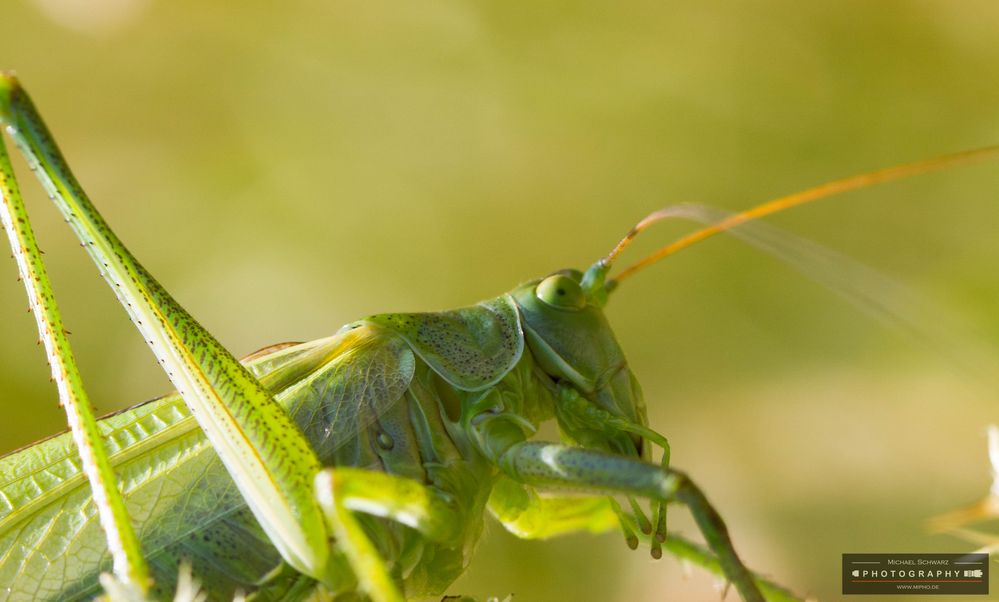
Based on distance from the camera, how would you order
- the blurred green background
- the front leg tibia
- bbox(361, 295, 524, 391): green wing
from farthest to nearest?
the blurred green background → bbox(361, 295, 524, 391): green wing → the front leg tibia

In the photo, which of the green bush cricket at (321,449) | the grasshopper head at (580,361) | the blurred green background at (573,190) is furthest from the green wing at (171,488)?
the blurred green background at (573,190)

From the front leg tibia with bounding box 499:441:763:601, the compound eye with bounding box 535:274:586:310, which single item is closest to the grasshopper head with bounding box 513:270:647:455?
the compound eye with bounding box 535:274:586:310

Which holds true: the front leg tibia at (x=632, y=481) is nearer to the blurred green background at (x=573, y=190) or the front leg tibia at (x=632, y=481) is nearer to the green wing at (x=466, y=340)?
the green wing at (x=466, y=340)

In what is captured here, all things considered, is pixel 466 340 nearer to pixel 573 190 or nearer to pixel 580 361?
pixel 580 361

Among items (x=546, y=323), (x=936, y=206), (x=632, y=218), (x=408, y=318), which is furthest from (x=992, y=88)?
(x=408, y=318)

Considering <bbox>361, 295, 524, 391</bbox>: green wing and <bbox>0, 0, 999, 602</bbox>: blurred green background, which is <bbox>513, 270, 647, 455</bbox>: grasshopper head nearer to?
<bbox>361, 295, 524, 391</bbox>: green wing

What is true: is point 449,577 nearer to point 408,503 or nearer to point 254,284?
point 408,503
